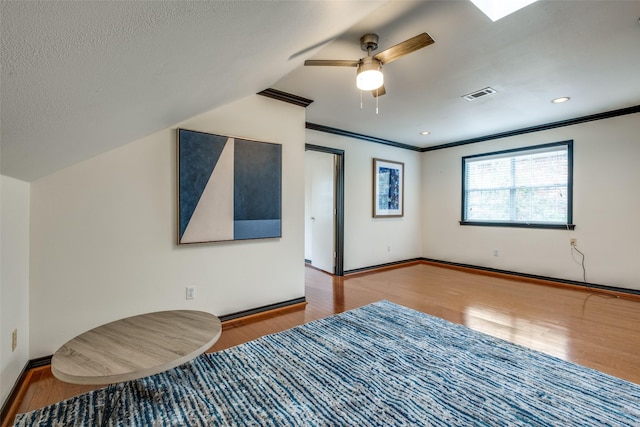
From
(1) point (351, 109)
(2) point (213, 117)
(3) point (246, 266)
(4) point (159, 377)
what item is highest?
(1) point (351, 109)

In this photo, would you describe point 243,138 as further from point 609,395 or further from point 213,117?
point 609,395

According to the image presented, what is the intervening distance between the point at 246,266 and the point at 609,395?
9.27 feet

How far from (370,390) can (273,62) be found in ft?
7.19

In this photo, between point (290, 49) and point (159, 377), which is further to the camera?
point (159, 377)

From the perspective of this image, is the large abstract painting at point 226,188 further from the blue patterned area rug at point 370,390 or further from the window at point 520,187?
the window at point 520,187

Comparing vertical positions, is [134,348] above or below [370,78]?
below

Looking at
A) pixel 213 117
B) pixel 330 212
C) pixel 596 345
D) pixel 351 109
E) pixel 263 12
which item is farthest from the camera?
pixel 330 212

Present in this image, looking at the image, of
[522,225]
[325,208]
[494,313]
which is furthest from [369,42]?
[522,225]

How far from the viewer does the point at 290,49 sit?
1768 millimetres

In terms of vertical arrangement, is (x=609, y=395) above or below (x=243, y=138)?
below

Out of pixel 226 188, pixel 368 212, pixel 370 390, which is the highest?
pixel 226 188

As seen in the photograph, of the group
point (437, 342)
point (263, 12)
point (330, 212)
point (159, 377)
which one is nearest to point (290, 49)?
point (263, 12)

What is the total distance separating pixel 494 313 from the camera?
10.3ft

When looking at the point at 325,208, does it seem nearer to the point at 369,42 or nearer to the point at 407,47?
the point at 369,42
